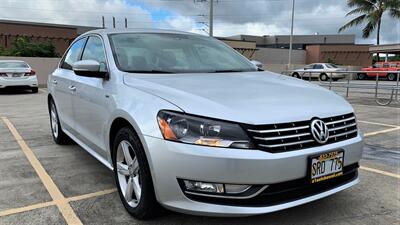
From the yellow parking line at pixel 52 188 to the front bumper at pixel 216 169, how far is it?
0.97m

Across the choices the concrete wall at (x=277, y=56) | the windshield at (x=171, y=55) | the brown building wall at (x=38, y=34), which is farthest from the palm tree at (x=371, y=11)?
the windshield at (x=171, y=55)

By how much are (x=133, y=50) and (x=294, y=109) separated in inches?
73.6

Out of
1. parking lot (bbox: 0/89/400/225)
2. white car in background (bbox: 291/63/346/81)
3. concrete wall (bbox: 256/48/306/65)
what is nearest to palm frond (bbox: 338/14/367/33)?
white car in background (bbox: 291/63/346/81)

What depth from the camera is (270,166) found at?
2682 mm

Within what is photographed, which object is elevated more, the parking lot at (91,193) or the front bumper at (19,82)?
the front bumper at (19,82)

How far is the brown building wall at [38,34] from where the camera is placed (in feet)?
109

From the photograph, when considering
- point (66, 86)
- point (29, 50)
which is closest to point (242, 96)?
point (66, 86)

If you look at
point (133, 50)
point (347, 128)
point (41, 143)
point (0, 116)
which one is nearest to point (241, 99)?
point (347, 128)

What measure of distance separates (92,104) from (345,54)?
53.1m

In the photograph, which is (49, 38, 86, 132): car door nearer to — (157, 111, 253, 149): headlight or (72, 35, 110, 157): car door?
(72, 35, 110, 157): car door

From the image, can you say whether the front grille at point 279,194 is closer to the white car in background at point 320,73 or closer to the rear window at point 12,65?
the white car in background at point 320,73

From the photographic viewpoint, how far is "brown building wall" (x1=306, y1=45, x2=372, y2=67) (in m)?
51.9

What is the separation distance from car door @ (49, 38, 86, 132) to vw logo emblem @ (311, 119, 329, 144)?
300 centimetres

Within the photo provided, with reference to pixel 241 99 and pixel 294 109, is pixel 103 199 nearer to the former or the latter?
pixel 241 99
